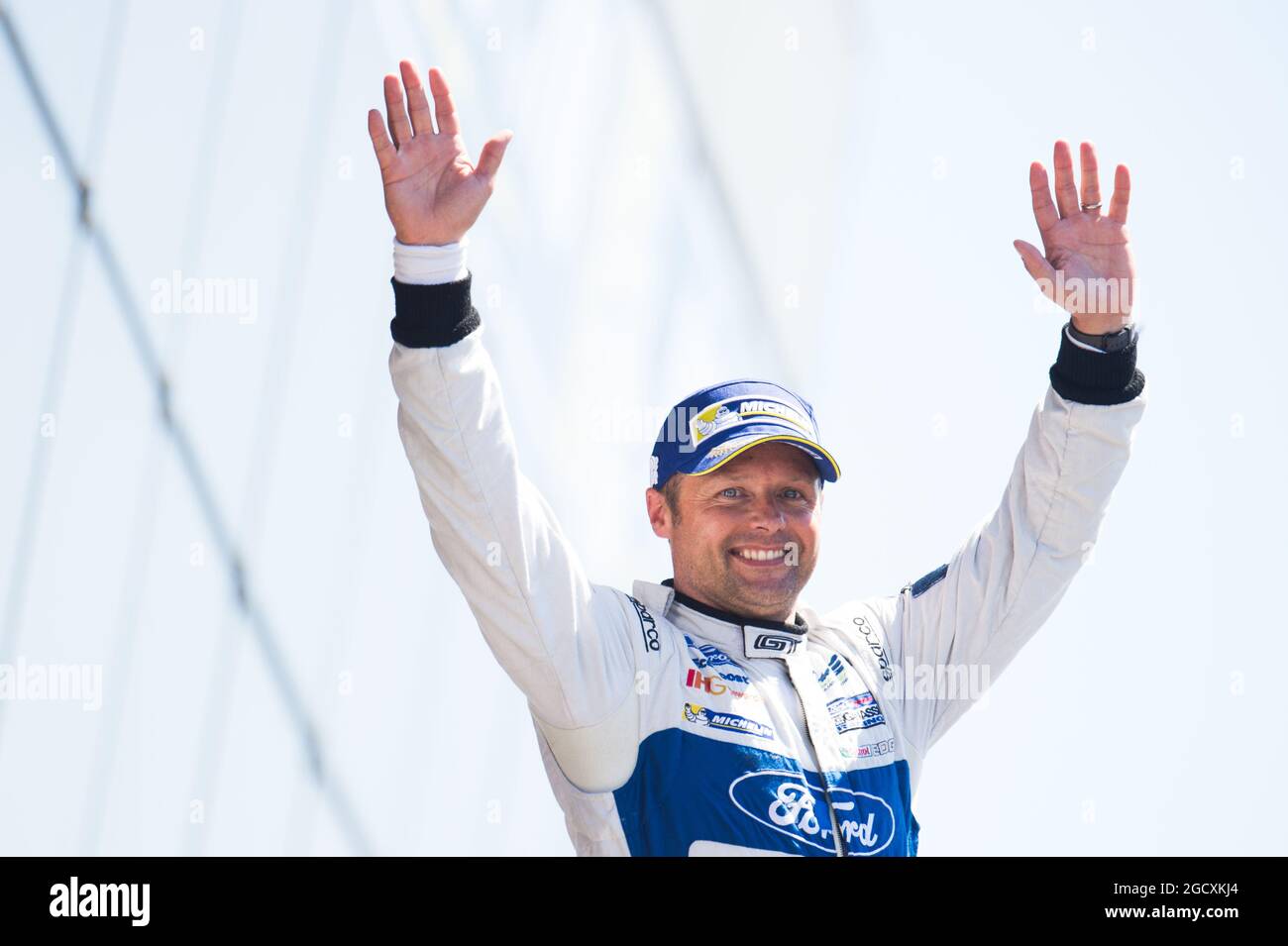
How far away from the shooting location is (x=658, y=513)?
4.11 metres

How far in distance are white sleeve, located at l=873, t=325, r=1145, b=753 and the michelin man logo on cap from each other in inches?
17.5

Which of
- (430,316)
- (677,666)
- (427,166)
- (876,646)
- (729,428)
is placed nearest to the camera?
(430,316)

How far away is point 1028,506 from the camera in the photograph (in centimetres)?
422

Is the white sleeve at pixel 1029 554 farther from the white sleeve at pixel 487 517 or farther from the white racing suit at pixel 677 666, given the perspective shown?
the white sleeve at pixel 487 517

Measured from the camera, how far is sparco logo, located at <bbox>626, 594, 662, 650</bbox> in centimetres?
377

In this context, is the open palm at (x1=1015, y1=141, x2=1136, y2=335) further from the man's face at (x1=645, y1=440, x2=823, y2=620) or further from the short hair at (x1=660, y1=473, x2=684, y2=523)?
the short hair at (x1=660, y1=473, x2=684, y2=523)

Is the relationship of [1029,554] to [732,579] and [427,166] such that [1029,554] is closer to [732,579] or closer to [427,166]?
[732,579]

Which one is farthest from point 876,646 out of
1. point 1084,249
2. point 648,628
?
point 1084,249

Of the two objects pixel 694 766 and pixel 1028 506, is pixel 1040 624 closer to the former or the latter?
pixel 1028 506
